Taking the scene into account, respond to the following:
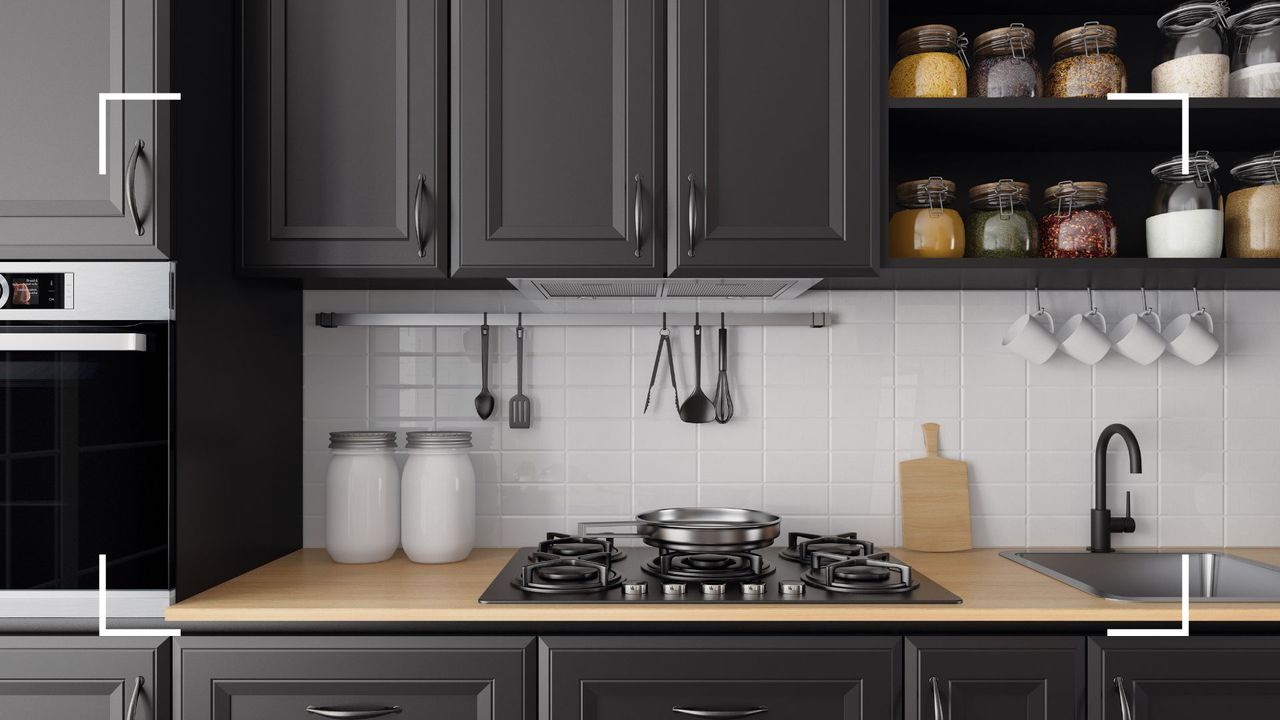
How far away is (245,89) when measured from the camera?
5.89 feet

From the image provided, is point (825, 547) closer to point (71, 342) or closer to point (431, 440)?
point (431, 440)

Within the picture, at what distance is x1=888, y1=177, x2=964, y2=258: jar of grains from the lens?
6.21 ft

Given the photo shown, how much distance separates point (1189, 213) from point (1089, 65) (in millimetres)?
403

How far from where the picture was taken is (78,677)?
5.02 feet

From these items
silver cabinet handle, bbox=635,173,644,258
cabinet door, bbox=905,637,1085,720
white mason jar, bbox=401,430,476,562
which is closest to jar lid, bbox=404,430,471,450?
white mason jar, bbox=401,430,476,562

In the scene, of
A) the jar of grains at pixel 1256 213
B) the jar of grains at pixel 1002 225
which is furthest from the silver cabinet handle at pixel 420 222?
the jar of grains at pixel 1256 213

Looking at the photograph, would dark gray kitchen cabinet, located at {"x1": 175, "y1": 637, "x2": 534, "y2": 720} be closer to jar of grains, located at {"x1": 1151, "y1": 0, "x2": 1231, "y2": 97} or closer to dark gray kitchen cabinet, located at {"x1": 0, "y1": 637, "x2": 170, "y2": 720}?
dark gray kitchen cabinet, located at {"x1": 0, "y1": 637, "x2": 170, "y2": 720}

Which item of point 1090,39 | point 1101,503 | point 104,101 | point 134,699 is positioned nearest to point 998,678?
point 1101,503

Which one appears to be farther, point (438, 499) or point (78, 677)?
point (438, 499)

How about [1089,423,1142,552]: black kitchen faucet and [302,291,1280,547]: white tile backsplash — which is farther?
[302,291,1280,547]: white tile backsplash

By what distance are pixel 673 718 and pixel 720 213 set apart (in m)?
1.01

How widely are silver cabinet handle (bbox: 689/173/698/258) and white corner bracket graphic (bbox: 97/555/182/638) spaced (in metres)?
1.24

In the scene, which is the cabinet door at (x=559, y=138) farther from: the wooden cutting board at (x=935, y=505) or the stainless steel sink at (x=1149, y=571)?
the stainless steel sink at (x=1149, y=571)

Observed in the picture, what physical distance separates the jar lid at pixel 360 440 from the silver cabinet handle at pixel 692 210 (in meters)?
0.88
